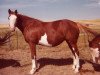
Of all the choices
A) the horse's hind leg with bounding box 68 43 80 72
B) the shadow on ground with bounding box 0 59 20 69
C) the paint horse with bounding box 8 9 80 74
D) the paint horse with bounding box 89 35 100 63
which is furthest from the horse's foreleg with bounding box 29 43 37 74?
the paint horse with bounding box 89 35 100 63

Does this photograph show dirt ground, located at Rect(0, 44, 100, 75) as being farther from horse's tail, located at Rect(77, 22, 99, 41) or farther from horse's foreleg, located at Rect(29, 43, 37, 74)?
horse's tail, located at Rect(77, 22, 99, 41)

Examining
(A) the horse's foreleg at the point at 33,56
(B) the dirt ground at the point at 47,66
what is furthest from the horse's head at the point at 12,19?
(B) the dirt ground at the point at 47,66

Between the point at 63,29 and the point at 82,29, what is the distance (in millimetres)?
851

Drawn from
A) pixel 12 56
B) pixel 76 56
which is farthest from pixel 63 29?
pixel 12 56

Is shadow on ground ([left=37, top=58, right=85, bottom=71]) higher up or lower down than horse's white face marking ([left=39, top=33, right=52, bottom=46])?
lower down

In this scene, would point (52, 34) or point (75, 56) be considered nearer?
point (52, 34)

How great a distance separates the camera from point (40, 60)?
39.1 ft

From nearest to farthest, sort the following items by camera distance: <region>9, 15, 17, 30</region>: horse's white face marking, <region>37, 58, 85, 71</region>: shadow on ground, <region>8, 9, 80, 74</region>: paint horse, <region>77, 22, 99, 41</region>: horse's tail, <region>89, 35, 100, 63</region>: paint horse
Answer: <region>89, 35, 100, 63</region>: paint horse < <region>9, 15, 17, 30</region>: horse's white face marking < <region>8, 9, 80, 74</region>: paint horse < <region>77, 22, 99, 41</region>: horse's tail < <region>37, 58, 85, 71</region>: shadow on ground

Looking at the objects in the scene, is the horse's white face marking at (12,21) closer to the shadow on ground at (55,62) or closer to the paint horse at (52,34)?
the paint horse at (52,34)

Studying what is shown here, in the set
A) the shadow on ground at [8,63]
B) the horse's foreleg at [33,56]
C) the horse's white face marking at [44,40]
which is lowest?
the shadow on ground at [8,63]

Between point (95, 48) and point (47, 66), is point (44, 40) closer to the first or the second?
point (47, 66)

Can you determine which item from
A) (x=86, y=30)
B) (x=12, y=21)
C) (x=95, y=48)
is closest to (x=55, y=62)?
(x=86, y=30)

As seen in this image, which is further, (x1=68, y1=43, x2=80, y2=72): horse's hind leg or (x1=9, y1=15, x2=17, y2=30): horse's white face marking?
(x1=68, y1=43, x2=80, y2=72): horse's hind leg

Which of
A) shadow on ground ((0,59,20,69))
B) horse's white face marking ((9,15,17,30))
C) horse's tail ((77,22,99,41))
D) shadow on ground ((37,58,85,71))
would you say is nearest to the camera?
horse's white face marking ((9,15,17,30))
